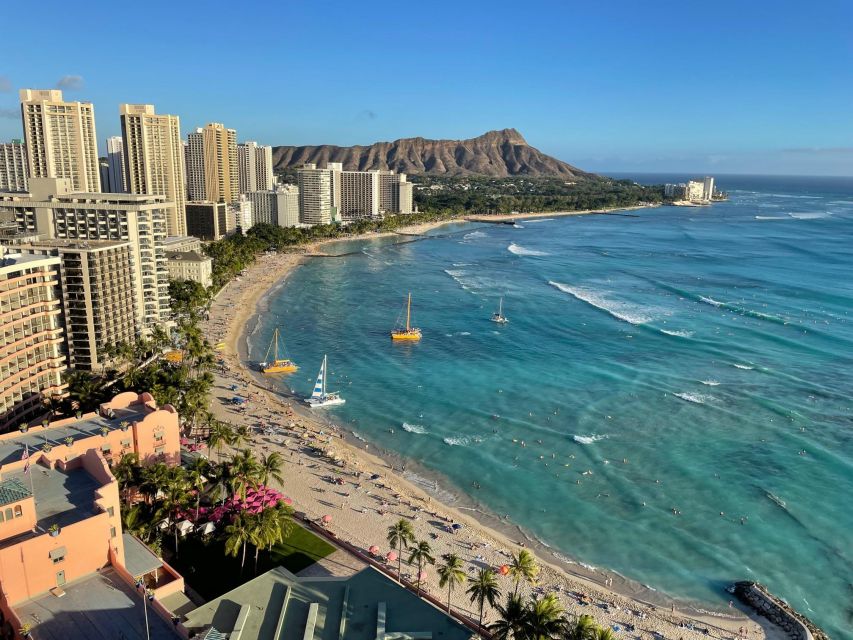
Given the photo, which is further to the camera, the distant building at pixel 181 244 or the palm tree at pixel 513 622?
the distant building at pixel 181 244

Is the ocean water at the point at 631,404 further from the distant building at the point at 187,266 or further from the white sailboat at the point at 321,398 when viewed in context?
the distant building at the point at 187,266

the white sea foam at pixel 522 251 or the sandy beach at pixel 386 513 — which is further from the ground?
the white sea foam at pixel 522 251

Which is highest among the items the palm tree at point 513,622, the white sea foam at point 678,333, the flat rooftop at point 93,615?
the flat rooftop at point 93,615

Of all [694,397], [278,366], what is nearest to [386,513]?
[278,366]

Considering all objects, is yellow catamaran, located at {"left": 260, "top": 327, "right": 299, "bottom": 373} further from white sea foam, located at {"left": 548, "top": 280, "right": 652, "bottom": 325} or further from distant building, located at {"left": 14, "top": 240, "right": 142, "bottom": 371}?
white sea foam, located at {"left": 548, "top": 280, "right": 652, "bottom": 325}

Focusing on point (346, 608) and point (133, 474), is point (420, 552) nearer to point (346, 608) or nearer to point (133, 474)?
point (346, 608)

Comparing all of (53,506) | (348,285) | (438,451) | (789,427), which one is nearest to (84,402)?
(53,506)

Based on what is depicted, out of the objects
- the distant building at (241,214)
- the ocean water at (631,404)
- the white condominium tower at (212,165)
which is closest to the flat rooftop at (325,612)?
the ocean water at (631,404)
